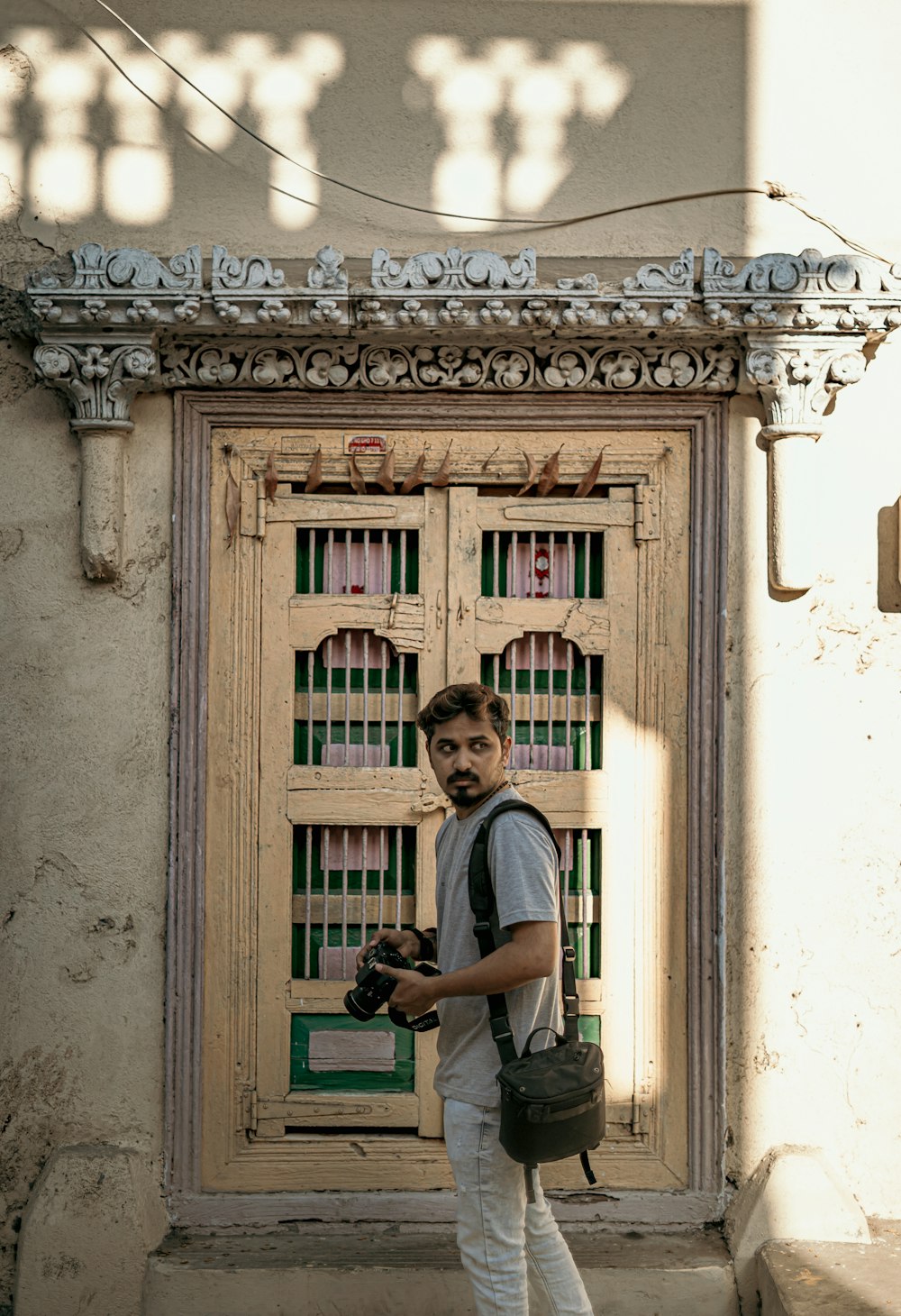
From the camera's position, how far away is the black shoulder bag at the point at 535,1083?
2709 mm

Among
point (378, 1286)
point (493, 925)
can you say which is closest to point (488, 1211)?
point (493, 925)

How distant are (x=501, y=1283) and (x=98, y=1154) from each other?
5.11 feet

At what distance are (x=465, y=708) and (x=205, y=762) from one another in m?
1.30

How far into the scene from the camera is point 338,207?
13.0 ft

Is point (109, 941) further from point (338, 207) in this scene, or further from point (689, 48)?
point (689, 48)

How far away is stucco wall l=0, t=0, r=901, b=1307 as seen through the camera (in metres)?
3.88

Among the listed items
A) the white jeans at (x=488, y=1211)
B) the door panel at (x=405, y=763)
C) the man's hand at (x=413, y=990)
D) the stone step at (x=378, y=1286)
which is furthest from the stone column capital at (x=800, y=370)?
the stone step at (x=378, y=1286)

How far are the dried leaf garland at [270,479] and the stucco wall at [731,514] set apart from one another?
33 centimetres

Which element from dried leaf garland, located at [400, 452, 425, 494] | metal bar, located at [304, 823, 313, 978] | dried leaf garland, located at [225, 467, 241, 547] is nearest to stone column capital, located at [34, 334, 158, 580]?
dried leaf garland, located at [225, 467, 241, 547]

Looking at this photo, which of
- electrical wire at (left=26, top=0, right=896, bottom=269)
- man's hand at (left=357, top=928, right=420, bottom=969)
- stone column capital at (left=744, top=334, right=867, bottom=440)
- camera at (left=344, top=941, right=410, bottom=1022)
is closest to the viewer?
camera at (left=344, top=941, right=410, bottom=1022)

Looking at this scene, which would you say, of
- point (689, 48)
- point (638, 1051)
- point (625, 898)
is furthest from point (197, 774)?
point (689, 48)

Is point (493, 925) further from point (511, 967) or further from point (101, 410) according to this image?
point (101, 410)

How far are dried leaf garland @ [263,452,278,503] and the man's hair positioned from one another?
125 cm

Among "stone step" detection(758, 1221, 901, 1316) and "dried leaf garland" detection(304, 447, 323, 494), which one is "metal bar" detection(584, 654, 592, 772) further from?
"stone step" detection(758, 1221, 901, 1316)
